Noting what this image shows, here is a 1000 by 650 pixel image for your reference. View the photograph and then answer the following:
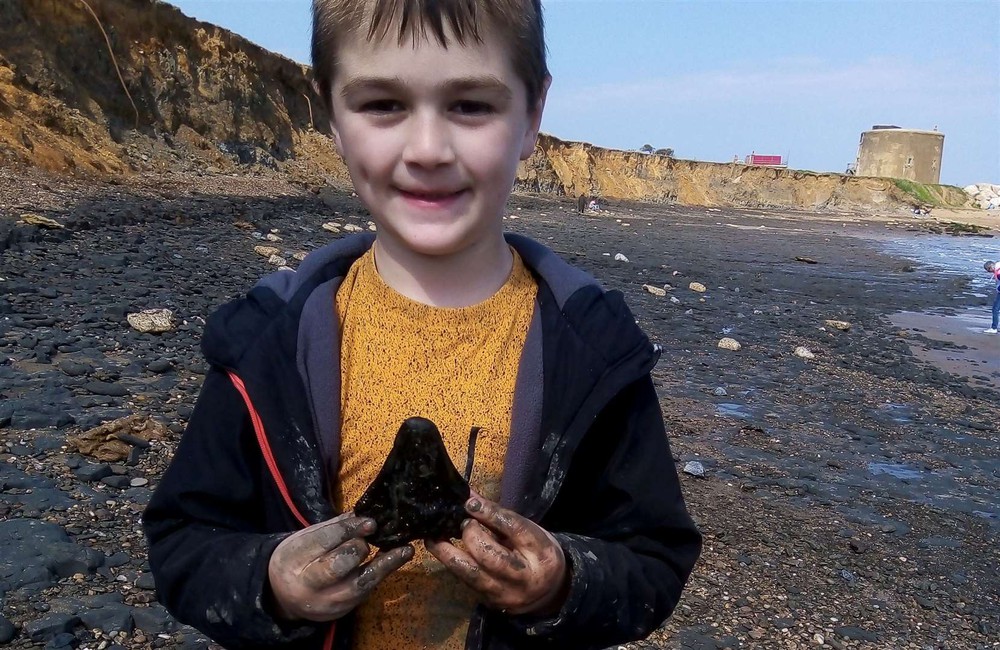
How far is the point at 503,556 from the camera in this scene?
4.58 ft

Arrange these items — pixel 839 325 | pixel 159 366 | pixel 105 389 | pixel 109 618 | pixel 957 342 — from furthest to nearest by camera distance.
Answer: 1. pixel 957 342
2. pixel 839 325
3. pixel 159 366
4. pixel 105 389
5. pixel 109 618

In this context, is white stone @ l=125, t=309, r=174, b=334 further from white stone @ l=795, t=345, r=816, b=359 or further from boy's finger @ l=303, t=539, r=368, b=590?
white stone @ l=795, t=345, r=816, b=359

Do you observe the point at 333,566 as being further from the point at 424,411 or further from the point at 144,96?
the point at 144,96

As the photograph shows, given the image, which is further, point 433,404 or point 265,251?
point 265,251

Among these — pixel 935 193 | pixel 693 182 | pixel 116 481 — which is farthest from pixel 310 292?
pixel 935 193

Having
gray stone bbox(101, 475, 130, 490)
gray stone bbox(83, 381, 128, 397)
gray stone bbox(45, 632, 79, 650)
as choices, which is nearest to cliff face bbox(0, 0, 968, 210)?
gray stone bbox(83, 381, 128, 397)

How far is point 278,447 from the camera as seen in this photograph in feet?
5.11

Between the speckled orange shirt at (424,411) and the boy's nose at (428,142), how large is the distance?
13.1 inches

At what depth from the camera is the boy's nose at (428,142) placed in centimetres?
152

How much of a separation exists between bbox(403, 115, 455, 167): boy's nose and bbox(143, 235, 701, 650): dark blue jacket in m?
0.38

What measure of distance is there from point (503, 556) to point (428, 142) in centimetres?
79

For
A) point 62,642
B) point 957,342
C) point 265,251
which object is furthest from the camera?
point 957,342

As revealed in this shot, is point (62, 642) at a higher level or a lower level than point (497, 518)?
lower

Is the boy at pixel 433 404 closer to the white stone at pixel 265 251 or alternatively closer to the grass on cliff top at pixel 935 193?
the white stone at pixel 265 251
